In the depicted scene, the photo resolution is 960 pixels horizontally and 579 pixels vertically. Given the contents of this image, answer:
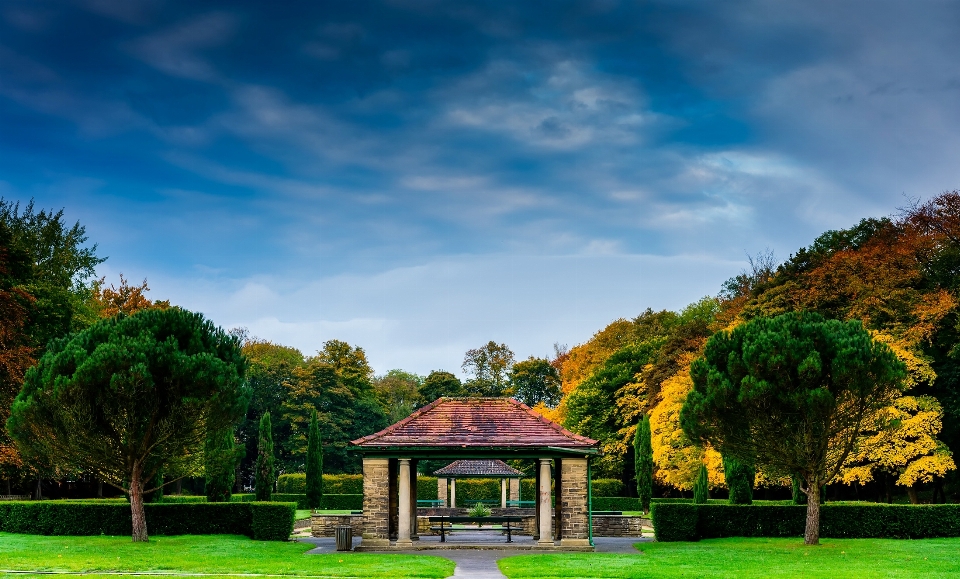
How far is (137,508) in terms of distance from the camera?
75.4 feet

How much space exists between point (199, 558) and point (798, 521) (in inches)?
697

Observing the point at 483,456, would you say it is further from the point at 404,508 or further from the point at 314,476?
the point at 314,476

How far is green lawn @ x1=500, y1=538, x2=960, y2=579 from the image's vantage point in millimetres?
16594

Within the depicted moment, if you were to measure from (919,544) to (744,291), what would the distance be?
26.6m

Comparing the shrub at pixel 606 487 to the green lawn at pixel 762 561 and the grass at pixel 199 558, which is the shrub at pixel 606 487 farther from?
the grass at pixel 199 558

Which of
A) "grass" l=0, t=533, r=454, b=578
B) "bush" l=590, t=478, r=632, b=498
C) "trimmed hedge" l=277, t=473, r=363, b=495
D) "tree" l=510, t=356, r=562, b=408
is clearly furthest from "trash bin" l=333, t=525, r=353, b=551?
"tree" l=510, t=356, r=562, b=408

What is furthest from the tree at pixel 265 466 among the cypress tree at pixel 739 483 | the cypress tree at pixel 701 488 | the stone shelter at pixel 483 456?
the cypress tree at pixel 739 483

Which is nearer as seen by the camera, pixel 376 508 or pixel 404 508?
pixel 376 508

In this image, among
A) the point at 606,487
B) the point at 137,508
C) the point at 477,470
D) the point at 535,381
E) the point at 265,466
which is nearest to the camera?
the point at 137,508

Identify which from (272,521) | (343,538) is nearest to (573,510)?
(343,538)

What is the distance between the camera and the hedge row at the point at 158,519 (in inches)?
979

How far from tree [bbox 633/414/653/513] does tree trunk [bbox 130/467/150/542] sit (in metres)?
21.9

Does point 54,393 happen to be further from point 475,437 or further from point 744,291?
point 744,291

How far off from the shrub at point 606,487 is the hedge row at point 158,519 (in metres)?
26.2
